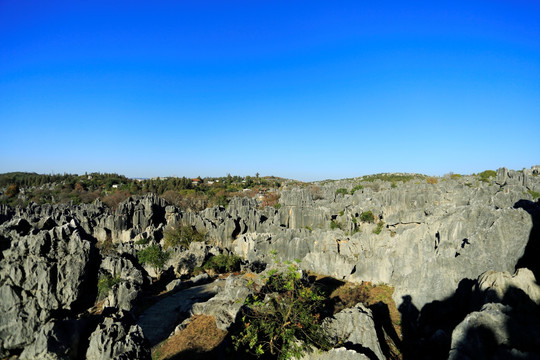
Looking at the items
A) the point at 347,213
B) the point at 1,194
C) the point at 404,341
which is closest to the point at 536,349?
the point at 404,341

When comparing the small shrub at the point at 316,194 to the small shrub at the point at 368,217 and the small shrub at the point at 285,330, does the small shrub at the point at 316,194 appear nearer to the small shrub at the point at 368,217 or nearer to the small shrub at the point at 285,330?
the small shrub at the point at 368,217

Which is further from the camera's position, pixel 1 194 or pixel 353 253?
pixel 1 194

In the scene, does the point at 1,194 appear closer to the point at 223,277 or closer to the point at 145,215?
the point at 145,215

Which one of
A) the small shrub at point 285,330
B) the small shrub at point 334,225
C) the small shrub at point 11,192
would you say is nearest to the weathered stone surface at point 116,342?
the small shrub at point 285,330

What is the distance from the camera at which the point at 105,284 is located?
20.3 metres

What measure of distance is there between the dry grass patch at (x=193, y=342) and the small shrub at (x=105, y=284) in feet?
26.8

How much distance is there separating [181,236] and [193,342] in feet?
73.0

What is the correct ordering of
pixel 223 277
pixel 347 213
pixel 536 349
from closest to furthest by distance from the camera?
1. pixel 536 349
2. pixel 223 277
3. pixel 347 213

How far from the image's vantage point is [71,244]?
8.88 meters

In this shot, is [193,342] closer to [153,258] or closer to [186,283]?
[186,283]

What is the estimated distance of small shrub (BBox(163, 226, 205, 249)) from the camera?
3396 centimetres

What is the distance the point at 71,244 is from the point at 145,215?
143ft

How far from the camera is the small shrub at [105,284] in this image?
20.0 metres

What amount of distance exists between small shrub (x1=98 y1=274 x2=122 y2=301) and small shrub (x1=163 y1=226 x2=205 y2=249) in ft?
38.5
